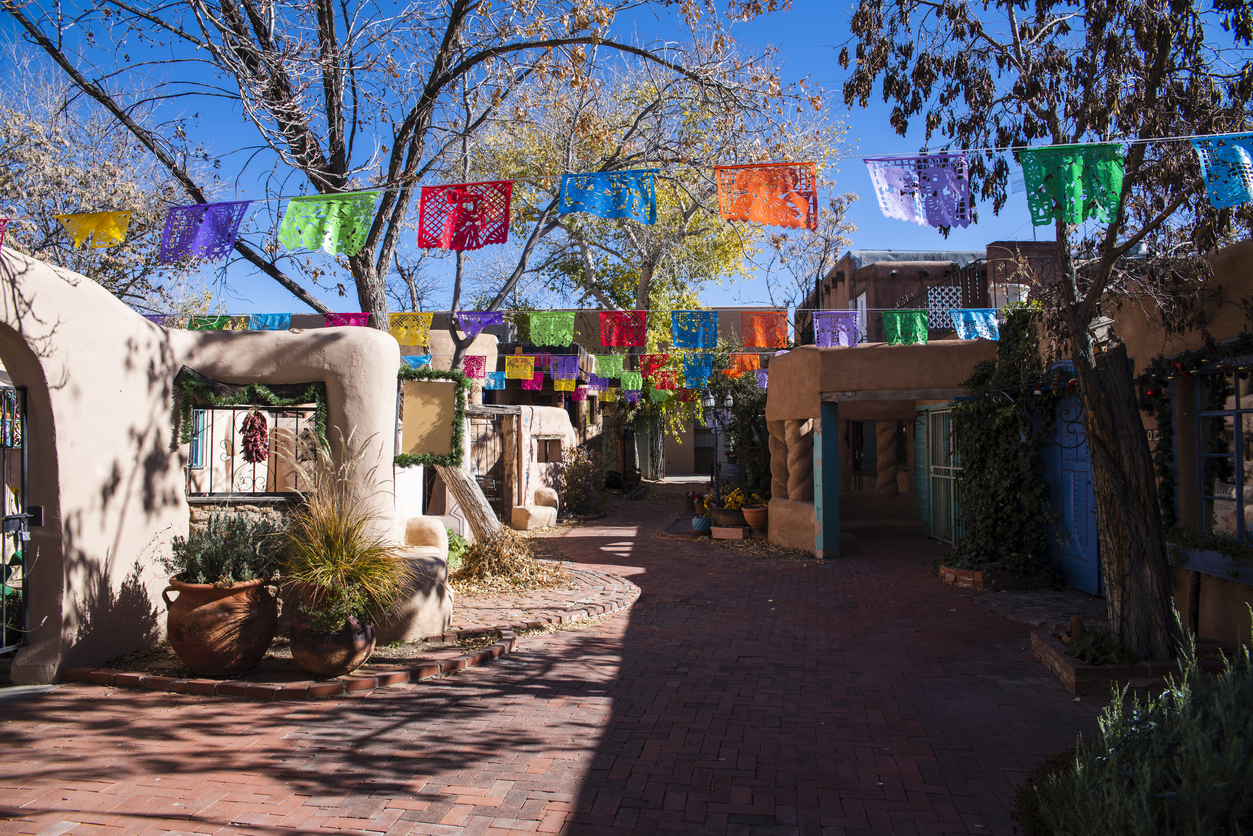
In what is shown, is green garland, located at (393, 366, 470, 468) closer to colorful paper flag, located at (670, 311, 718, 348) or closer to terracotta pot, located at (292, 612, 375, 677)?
terracotta pot, located at (292, 612, 375, 677)

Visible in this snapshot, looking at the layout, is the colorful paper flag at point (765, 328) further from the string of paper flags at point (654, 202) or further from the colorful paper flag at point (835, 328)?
the string of paper flags at point (654, 202)

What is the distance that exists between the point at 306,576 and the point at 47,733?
174 centimetres

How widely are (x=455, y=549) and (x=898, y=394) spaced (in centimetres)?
691

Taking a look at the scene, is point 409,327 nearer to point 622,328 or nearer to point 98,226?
point 622,328

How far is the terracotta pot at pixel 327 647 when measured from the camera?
556 centimetres

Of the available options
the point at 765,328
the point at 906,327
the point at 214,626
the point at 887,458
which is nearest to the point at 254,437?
the point at 214,626

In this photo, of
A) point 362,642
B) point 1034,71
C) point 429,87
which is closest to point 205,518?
point 362,642

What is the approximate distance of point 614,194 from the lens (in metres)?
8.29

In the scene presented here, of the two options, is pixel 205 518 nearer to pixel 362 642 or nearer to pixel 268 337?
pixel 268 337

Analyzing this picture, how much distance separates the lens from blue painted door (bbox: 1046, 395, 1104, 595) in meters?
8.48

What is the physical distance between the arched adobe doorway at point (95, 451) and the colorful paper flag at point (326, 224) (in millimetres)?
1657

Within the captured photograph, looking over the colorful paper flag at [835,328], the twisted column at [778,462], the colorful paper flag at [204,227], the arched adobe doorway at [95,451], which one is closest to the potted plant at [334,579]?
the arched adobe doorway at [95,451]

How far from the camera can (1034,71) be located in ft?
20.9

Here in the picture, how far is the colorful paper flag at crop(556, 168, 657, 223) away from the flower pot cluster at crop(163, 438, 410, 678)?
13.2ft
